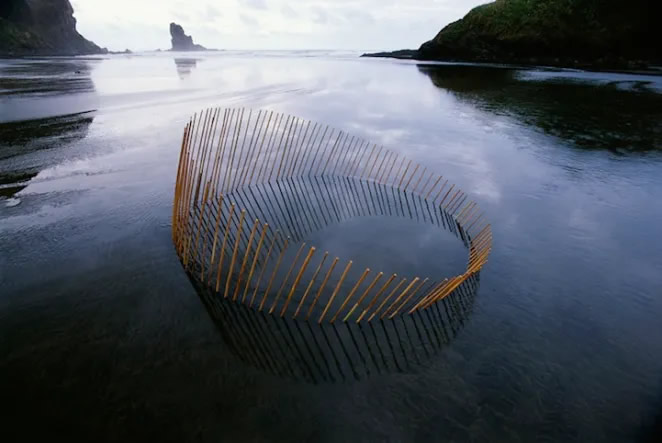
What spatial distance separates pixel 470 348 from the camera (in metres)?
6.28

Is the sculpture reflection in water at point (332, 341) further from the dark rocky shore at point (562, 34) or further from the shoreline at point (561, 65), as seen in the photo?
the dark rocky shore at point (562, 34)

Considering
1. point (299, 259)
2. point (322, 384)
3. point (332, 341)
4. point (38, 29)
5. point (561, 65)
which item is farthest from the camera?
point (38, 29)

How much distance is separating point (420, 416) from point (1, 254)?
9742mm

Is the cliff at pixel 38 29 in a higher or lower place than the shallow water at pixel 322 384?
higher

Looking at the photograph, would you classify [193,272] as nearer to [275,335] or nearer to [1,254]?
[275,335]

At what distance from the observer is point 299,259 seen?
8.57 meters

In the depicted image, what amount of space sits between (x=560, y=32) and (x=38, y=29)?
501 ft

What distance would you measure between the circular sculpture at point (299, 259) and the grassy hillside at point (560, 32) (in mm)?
62282

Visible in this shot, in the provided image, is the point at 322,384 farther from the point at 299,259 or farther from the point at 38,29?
the point at 38,29

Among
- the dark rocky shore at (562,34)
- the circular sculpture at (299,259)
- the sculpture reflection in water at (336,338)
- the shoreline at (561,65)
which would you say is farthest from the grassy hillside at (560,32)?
the sculpture reflection in water at (336,338)

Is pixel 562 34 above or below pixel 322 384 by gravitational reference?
above

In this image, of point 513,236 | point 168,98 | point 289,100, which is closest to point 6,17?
point 168,98

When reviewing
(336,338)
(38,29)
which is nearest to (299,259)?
(336,338)

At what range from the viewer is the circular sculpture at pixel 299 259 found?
631 centimetres
